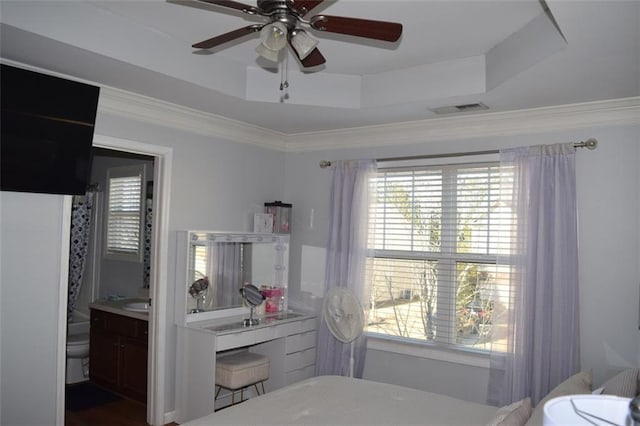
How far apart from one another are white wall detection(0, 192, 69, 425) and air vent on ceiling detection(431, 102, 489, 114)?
2717 millimetres

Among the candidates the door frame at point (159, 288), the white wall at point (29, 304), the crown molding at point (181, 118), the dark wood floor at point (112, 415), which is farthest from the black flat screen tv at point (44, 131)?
the dark wood floor at point (112, 415)

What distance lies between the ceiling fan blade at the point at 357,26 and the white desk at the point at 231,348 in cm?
252

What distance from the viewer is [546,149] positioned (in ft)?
12.2

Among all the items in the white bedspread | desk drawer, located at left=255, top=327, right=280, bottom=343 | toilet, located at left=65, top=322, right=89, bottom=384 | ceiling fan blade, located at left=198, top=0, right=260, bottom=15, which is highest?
ceiling fan blade, located at left=198, top=0, right=260, bottom=15

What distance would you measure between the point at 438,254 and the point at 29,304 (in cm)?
298

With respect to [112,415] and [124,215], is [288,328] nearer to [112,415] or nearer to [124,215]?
[112,415]

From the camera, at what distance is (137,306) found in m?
4.68

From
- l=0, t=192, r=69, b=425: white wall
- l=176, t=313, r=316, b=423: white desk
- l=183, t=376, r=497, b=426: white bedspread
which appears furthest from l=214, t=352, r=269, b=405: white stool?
l=0, t=192, r=69, b=425: white wall

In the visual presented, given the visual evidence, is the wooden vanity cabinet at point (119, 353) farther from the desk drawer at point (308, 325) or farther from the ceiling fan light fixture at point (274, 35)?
the ceiling fan light fixture at point (274, 35)

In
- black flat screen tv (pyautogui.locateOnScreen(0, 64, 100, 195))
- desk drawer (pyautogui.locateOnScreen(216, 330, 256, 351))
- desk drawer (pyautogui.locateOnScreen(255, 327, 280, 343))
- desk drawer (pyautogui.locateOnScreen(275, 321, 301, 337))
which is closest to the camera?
black flat screen tv (pyautogui.locateOnScreen(0, 64, 100, 195))

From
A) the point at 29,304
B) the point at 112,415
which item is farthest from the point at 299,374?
the point at 29,304

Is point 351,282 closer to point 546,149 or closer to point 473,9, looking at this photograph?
point 546,149

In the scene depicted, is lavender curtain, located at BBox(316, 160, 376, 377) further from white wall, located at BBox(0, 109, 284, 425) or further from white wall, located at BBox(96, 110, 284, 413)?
white wall, located at BBox(0, 109, 284, 425)

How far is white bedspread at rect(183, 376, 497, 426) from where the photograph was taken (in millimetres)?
2588
